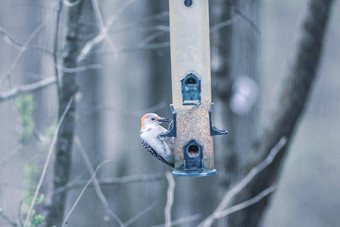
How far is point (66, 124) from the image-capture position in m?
5.27

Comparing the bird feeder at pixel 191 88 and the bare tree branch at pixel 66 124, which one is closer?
the bird feeder at pixel 191 88

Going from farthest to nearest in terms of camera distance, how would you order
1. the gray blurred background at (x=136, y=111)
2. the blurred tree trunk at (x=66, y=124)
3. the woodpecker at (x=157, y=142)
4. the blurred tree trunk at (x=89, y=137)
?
1. the blurred tree trunk at (x=89, y=137)
2. the gray blurred background at (x=136, y=111)
3. the blurred tree trunk at (x=66, y=124)
4. the woodpecker at (x=157, y=142)

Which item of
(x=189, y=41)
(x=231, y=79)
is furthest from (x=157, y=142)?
(x=231, y=79)

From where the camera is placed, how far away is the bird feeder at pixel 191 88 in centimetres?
429

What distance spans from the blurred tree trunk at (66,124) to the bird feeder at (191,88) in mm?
1234

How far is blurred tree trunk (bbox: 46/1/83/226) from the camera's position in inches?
205

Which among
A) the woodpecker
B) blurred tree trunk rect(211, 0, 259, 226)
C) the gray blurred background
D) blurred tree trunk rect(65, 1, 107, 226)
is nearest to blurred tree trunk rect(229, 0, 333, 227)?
the gray blurred background

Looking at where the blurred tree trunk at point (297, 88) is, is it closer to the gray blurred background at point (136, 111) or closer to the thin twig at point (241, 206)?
the gray blurred background at point (136, 111)

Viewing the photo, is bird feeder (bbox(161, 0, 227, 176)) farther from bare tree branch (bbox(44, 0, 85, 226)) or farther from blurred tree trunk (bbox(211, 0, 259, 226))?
blurred tree trunk (bbox(211, 0, 259, 226))

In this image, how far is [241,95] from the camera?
7355 mm

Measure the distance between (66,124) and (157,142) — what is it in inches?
45.5

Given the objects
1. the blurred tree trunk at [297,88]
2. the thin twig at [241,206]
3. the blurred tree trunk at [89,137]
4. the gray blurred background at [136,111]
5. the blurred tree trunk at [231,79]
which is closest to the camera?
the thin twig at [241,206]

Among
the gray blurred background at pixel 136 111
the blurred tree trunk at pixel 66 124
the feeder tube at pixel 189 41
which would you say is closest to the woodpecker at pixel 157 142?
the feeder tube at pixel 189 41

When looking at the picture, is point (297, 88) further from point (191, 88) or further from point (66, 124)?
point (66, 124)
